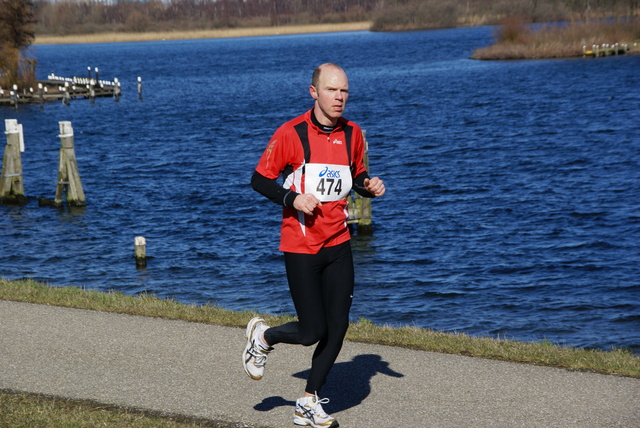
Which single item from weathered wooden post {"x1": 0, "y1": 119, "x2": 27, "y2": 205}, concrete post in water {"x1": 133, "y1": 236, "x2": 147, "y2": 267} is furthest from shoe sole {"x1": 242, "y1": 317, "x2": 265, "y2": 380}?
weathered wooden post {"x1": 0, "y1": 119, "x2": 27, "y2": 205}

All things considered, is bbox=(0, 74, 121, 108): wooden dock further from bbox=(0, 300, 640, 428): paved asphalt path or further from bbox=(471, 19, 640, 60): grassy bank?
bbox=(0, 300, 640, 428): paved asphalt path

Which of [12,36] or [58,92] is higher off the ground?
[12,36]

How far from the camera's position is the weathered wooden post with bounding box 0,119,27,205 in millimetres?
23719

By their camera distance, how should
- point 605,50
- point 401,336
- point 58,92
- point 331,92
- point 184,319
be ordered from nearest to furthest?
point 331,92, point 401,336, point 184,319, point 58,92, point 605,50

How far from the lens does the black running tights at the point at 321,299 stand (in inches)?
225

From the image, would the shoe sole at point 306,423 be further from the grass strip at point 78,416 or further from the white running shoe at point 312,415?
the grass strip at point 78,416

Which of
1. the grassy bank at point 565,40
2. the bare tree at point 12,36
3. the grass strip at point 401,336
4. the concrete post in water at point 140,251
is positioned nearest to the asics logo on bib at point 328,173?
the grass strip at point 401,336

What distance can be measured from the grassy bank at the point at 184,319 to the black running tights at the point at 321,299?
75 cm

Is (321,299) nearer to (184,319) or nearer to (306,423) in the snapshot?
(306,423)

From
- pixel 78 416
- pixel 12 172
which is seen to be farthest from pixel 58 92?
pixel 78 416

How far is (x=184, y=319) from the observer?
29.2 ft

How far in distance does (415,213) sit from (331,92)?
19.2 meters

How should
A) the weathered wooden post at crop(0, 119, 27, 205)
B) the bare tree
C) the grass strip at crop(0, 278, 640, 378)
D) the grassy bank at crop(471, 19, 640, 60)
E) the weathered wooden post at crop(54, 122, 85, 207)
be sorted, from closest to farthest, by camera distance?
the grass strip at crop(0, 278, 640, 378), the weathered wooden post at crop(54, 122, 85, 207), the weathered wooden post at crop(0, 119, 27, 205), the bare tree, the grassy bank at crop(471, 19, 640, 60)

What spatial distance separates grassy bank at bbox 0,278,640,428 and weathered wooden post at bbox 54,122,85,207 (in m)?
12.7
